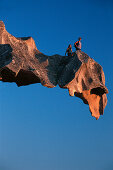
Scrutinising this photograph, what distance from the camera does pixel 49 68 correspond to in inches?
484

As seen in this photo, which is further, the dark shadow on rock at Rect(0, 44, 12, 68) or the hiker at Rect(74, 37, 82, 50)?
the hiker at Rect(74, 37, 82, 50)

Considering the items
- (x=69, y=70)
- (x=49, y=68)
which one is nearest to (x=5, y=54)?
(x=49, y=68)

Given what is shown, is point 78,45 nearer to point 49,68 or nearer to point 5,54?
point 49,68

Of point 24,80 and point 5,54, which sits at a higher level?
point 5,54

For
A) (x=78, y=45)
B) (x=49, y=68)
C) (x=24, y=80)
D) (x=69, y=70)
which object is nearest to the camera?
(x=69, y=70)

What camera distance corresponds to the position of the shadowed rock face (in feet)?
35.7

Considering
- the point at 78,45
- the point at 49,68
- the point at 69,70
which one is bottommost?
the point at 69,70

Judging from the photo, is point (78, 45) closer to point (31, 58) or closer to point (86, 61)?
point (86, 61)

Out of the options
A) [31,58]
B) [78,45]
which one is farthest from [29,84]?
[78,45]

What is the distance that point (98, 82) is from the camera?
1248cm

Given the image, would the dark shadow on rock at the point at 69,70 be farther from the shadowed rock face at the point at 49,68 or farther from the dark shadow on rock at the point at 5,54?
the dark shadow on rock at the point at 5,54

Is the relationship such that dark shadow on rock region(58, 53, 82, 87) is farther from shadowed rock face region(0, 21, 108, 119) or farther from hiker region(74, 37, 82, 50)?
hiker region(74, 37, 82, 50)

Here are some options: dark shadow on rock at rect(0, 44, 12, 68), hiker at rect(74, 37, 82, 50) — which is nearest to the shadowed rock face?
dark shadow on rock at rect(0, 44, 12, 68)

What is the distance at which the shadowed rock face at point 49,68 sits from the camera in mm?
10875
